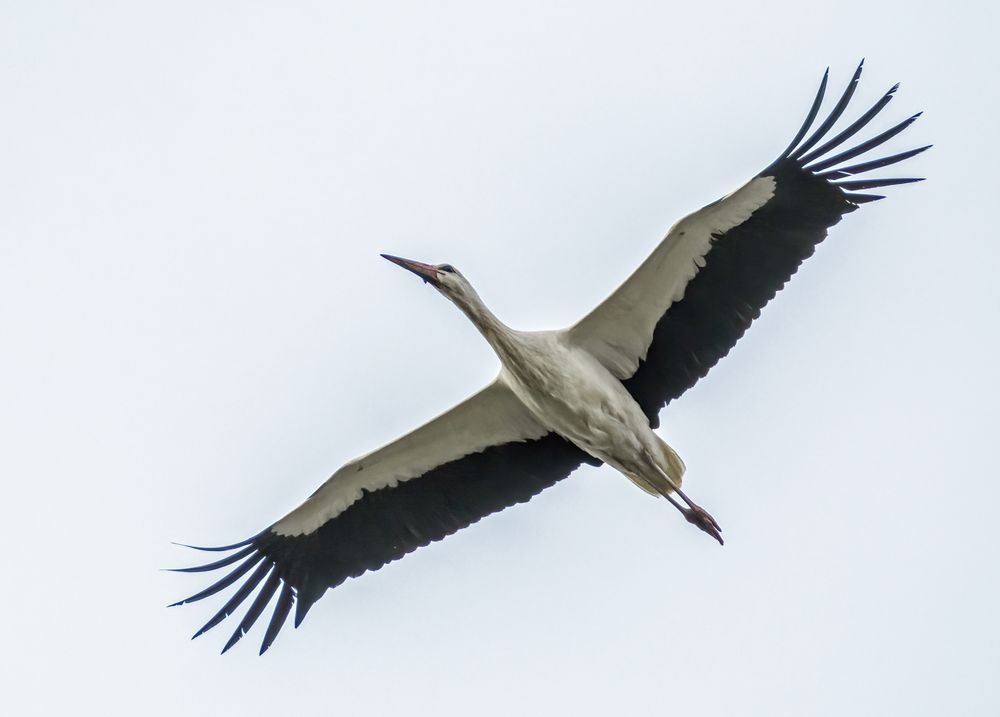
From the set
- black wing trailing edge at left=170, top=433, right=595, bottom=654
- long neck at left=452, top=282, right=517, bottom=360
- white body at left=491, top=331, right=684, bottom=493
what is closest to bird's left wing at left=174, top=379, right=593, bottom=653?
black wing trailing edge at left=170, top=433, right=595, bottom=654

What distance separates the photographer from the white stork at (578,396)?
1173 cm

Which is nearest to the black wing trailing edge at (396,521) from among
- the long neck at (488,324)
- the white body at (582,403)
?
the white body at (582,403)

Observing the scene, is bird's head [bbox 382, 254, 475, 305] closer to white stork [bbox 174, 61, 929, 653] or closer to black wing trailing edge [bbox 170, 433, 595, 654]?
white stork [bbox 174, 61, 929, 653]

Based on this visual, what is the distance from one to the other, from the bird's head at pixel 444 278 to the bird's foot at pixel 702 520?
255 centimetres

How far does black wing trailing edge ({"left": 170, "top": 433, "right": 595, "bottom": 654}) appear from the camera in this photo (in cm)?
1265

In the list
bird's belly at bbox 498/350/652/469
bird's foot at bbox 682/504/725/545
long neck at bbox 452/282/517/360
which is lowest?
bird's foot at bbox 682/504/725/545

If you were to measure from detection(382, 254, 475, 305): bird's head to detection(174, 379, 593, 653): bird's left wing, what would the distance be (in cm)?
119

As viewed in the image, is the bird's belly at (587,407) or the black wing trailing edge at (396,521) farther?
the black wing trailing edge at (396,521)

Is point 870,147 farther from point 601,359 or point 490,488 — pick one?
point 490,488

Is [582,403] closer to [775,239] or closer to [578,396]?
[578,396]

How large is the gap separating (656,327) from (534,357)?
108 centimetres

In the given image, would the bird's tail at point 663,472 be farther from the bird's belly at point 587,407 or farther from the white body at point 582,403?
the bird's belly at point 587,407

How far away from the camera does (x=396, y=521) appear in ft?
41.7

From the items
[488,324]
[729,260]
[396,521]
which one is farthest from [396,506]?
[729,260]
